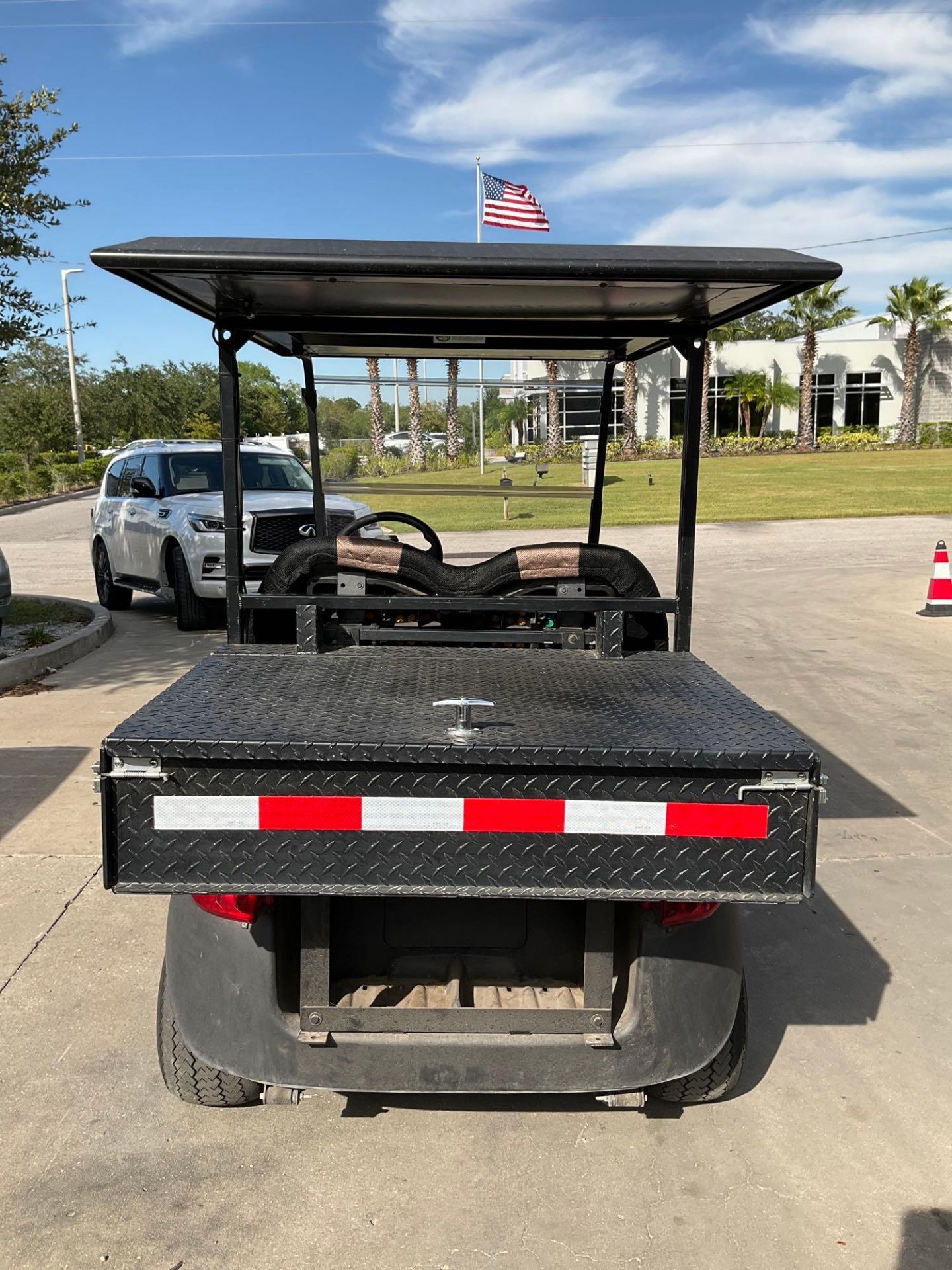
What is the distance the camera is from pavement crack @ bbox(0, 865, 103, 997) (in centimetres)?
373

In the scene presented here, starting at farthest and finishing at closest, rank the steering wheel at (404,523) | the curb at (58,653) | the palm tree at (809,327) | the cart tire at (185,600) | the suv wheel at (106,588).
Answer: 1. the palm tree at (809,327)
2. the suv wheel at (106,588)
3. the cart tire at (185,600)
4. the curb at (58,653)
5. the steering wheel at (404,523)

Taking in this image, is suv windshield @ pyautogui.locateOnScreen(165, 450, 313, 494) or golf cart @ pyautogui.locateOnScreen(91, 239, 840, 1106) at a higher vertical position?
suv windshield @ pyautogui.locateOnScreen(165, 450, 313, 494)

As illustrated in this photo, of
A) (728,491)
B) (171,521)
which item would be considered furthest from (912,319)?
(171,521)

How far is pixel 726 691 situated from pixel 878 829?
272cm

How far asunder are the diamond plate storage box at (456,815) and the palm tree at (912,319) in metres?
47.5

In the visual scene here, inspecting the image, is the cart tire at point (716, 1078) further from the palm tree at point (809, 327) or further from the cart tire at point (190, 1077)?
the palm tree at point (809, 327)

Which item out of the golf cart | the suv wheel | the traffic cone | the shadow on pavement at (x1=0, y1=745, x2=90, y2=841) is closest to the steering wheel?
the golf cart

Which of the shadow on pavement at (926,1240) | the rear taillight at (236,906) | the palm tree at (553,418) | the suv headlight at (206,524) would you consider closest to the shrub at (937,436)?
the suv headlight at (206,524)

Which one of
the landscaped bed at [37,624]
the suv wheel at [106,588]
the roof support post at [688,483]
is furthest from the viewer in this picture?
the suv wheel at [106,588]

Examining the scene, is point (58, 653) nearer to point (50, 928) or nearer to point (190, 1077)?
point (50, 928)

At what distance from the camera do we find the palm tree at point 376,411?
14.2 ft

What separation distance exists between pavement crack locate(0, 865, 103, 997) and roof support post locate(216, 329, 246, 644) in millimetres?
1417

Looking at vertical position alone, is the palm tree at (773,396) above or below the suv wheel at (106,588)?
above

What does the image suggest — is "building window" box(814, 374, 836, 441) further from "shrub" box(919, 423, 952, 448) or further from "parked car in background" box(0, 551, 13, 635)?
"parked car in background" box(0, 551, 13, 635)
